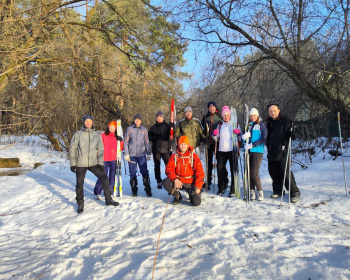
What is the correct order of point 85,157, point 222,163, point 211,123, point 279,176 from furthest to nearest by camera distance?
1. point 211,123
2. point 222,163
3. point 279,176
4. point 85,157

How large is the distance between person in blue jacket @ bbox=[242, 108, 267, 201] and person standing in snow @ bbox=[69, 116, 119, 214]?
283 cm

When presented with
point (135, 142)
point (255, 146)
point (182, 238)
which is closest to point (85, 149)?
point (135, 142)

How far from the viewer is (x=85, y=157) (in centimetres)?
477

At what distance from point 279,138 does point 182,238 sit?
114 inches

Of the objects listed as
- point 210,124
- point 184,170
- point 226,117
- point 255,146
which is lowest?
point 184,170

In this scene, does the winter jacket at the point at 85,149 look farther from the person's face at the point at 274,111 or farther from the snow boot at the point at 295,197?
the snow boot at the point at 295,197

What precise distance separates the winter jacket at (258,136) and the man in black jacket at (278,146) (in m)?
0.18

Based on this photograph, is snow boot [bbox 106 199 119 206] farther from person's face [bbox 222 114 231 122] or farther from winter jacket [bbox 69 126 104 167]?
person's face [bbox 222 114 231 122]

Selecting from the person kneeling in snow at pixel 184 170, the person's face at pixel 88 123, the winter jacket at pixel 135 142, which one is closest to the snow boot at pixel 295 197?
the person kneeling in snow at pixel 184 170

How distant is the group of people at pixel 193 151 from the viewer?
4828mm

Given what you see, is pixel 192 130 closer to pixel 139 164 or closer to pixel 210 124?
pixel 210 124

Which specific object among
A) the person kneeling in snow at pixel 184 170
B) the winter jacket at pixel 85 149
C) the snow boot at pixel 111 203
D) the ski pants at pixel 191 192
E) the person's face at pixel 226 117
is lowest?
the snow boot at pixel 111 203

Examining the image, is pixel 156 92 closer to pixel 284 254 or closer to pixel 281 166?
A: pixel 281 166

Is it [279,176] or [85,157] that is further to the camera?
[279,176]
